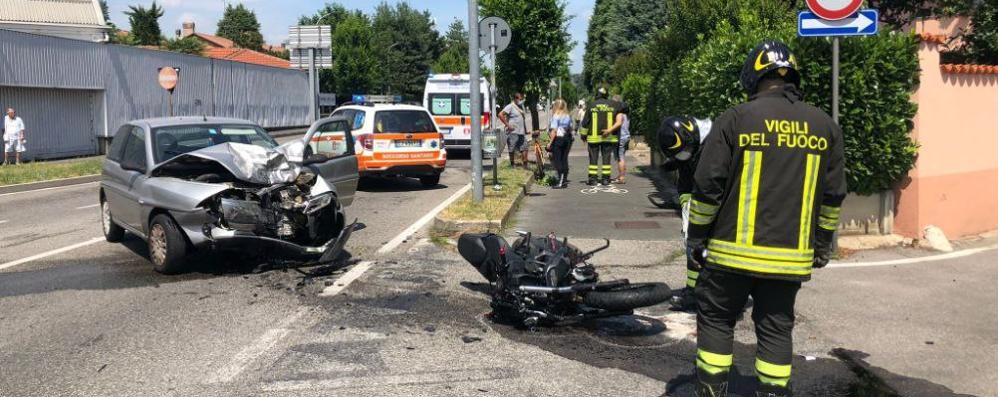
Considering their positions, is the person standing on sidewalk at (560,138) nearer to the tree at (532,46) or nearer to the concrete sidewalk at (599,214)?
the concrete sidewalk at (599,214)

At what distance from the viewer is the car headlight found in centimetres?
778

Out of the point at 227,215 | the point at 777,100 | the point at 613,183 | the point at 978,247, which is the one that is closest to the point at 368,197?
the point at 613,183

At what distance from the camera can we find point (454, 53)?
268 feet

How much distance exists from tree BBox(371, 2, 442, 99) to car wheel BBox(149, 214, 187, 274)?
268 ft

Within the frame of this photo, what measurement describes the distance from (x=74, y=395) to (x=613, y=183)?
12455mm

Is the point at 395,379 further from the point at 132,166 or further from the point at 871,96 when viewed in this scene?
the point at 871,96

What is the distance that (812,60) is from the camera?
9.00 m

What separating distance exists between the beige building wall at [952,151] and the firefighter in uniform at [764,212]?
5945mm

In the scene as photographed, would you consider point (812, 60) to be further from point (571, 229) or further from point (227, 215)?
point (227, 215)

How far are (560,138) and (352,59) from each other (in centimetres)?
5752

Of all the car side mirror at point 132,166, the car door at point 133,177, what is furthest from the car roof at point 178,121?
the car side mirror at point 132,166

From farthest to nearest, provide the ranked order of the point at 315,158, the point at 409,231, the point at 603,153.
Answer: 1. the point at 603,153
2. the point at 409,231
3. the point at 315,158

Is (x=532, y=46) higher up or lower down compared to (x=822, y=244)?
higher up

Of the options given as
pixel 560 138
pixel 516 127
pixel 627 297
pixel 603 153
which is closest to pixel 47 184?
pixel 516 127
